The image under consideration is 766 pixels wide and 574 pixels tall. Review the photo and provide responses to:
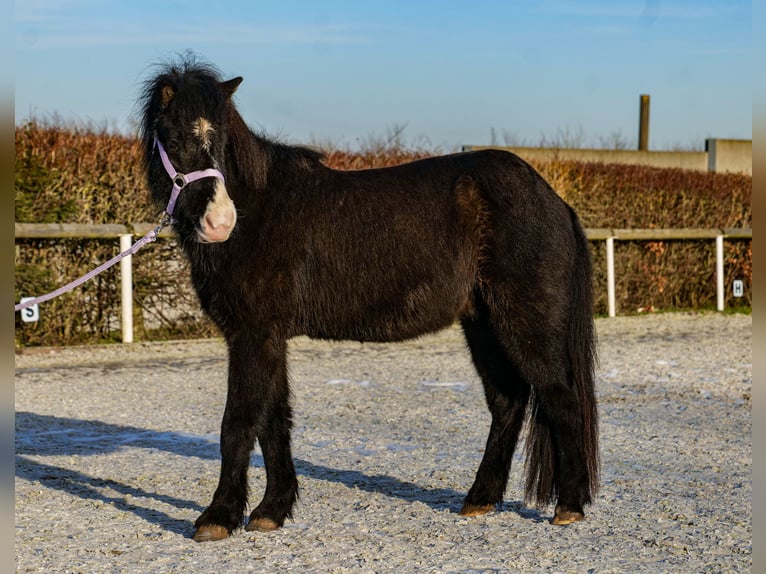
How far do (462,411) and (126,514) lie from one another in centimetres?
363

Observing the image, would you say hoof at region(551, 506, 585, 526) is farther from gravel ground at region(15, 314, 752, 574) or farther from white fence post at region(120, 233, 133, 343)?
white fence post at region(120, 233, 133, 343)

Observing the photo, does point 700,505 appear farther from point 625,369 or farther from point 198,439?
point 625,369

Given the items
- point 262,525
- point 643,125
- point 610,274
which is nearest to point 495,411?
point 262,525

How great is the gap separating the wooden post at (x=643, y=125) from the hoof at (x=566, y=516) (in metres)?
27.7

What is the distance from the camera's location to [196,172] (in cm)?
466

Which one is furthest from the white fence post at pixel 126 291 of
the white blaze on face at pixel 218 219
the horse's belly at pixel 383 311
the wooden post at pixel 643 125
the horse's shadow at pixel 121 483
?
the wooden post at pixel 643 125

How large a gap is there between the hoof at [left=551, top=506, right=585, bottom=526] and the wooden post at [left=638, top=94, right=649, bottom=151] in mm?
27685

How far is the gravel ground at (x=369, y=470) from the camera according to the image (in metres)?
4.60

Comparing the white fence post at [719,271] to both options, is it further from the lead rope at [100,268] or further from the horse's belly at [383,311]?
the lead rope at [100,268]

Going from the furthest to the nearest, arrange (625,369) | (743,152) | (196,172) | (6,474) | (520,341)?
(743,152)
(625,369)
(520,341)
(196,172)
(6,474)

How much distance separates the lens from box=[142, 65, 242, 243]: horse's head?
4.64m

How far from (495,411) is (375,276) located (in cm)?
106

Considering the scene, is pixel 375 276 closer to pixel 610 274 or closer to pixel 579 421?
pixel 579 421

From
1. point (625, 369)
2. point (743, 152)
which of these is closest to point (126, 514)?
point (625, 369)
